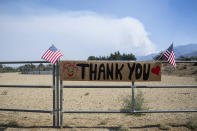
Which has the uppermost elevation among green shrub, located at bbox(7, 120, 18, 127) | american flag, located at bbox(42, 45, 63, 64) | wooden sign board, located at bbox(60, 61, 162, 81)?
Result: american flag, located at bbox(42, 45, 63, 64)

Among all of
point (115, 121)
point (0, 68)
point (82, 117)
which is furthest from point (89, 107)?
point (0, 68)

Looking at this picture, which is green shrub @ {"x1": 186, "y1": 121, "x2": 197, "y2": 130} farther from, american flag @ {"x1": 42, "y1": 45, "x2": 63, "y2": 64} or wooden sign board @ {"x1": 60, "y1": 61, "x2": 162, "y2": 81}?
american flag @ {"x1": 42, "y1": 45, "x2": 63, "y2": 64}

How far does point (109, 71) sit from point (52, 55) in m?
1.88

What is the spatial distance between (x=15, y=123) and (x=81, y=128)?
89.8 inches

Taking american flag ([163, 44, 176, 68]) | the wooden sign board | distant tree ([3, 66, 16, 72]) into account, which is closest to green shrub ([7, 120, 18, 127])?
distant tree ([3, 66, 16, 72])

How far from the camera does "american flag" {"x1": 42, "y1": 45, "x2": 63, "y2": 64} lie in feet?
17.1

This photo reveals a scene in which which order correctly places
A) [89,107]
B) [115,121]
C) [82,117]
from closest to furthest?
[115,121] → [82,117] → [89,107]

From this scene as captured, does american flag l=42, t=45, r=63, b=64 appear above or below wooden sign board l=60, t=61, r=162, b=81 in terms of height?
above

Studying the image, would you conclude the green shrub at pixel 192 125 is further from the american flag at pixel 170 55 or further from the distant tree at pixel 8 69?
the distant tree at pixel 8 69

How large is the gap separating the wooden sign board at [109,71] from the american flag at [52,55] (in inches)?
9.2

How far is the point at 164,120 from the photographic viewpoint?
244 inches

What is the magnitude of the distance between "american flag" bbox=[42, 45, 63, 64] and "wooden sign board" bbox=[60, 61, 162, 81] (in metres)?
0.23

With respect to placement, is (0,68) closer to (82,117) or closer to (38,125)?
(38,125)

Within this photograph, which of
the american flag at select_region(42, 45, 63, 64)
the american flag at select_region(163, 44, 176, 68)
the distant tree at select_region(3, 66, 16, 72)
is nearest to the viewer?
the american flag at select_region(42, 45, 63, 64)
